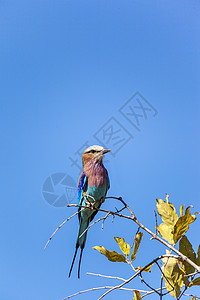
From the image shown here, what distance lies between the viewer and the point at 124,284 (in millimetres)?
2320

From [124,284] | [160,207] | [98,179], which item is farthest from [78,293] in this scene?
[98,179]

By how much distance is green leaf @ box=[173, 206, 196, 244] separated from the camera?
2486 millimetres

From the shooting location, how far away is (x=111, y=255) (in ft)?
8.80

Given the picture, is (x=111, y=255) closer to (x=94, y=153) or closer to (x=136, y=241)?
(x=136, y=241)

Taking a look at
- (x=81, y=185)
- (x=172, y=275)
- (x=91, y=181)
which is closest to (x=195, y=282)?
(x=172, y=275)

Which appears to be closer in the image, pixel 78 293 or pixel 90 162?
pixel 78 293

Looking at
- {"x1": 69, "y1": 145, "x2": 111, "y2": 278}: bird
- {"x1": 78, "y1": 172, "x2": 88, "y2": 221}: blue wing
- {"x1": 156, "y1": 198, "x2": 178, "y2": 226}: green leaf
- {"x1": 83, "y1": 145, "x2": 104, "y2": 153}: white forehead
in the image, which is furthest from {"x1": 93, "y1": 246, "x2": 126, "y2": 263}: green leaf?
{"x1": 83, "y1": 145, "x2": 104, "y2": 153}: white forehead

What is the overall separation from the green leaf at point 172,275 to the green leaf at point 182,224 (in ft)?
0.49

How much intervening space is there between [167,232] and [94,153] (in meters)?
3.09

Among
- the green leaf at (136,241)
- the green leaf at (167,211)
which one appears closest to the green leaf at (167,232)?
the green leaf at (167,211)

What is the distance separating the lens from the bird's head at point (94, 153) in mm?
5539

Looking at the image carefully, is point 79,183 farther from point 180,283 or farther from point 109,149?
point 180,283

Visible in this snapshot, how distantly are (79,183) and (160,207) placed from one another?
3.14m

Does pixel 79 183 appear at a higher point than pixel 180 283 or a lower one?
higher
